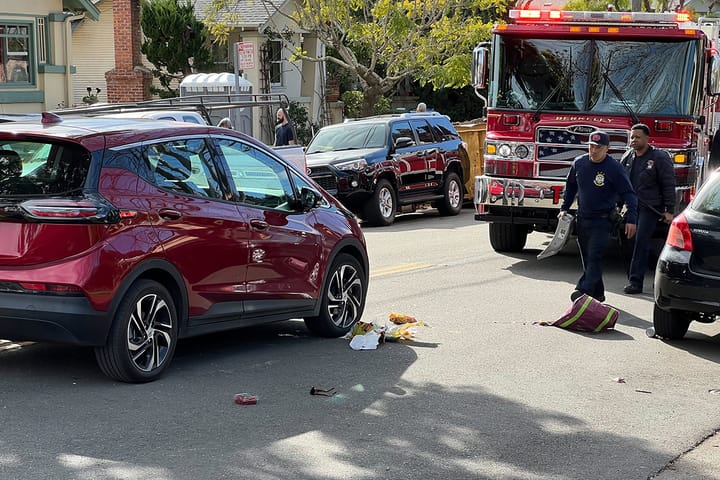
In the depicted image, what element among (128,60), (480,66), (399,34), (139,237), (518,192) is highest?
(399,34)

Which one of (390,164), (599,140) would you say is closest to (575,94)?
(599,140)

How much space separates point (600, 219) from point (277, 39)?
2270cm

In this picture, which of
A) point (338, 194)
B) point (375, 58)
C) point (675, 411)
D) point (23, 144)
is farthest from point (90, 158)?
point (375, 58)

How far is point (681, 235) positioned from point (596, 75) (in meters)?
5.09

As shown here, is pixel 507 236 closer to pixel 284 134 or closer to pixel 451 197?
pixel 451 197

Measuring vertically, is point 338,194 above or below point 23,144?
below

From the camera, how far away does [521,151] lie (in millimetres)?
14297

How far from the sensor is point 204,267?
7812 millimetres

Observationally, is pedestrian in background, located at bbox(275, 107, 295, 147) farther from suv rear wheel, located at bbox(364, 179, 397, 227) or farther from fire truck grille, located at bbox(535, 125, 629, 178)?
fire truck grille, located at bbox(535, 125, 629, 178)

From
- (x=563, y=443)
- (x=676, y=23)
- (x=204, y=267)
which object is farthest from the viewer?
(x=676, y=23)

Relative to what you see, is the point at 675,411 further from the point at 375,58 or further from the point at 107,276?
the point at 375,58

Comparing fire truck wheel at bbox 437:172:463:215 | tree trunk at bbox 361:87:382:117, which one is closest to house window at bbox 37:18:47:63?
tree trunk at bbox 361:87:382:117

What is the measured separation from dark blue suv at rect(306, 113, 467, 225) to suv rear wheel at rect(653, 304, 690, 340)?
33.2 ft

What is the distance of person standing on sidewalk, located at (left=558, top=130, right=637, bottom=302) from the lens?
11.0 meters
